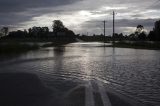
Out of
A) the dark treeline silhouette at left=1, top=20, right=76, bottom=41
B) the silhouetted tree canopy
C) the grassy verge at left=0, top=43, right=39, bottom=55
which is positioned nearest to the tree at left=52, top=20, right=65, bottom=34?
the dark treeline silhouette at left=1, top=20, right=76, bottom=41

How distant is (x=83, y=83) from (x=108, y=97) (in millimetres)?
3075

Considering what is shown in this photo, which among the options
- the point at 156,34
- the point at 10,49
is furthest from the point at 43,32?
the point at 10,49

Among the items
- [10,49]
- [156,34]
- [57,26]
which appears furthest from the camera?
[57,26]

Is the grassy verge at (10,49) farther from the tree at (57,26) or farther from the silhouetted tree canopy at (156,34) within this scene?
the tree at (57,26)

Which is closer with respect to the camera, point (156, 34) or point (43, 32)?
point (156, 34)

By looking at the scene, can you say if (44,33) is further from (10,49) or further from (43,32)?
(10,49)

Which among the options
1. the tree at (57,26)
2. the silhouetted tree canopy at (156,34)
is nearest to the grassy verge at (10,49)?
the silhouetted tree canopy at (156,34)

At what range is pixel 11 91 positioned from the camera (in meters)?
10.1

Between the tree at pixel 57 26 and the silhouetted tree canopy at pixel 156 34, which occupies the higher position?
the tree at pixel 57 26

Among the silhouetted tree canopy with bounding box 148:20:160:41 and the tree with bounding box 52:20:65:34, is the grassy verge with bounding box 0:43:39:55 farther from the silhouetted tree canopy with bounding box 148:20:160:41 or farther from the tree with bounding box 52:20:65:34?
the tree with bounding box 52:20:65:34

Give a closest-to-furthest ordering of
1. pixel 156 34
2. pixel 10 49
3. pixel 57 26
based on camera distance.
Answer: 1. pixel 10 49
2. pixel 156 34
3. pixel 57 26

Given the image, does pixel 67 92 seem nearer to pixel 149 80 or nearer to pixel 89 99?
pixel 89 99

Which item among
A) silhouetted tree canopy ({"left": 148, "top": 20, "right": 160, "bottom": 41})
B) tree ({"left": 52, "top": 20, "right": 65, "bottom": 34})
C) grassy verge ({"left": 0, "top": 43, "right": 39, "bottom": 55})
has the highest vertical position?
tree ({"left": 52, "top": 20, "right": 65, "bottom": 34})

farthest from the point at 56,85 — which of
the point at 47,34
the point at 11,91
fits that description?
the point at 47,34
